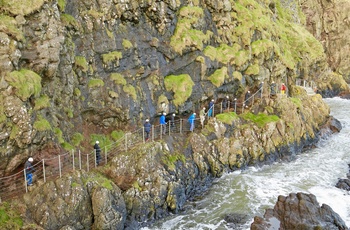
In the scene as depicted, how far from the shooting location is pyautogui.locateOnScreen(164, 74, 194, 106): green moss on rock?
3294 centimetres

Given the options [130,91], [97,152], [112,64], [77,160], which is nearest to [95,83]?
[112,64]

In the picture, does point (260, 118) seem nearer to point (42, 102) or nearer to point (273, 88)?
point (273, 88)

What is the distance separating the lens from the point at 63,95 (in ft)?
84.6

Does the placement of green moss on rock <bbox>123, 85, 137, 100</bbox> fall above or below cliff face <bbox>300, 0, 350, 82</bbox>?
below

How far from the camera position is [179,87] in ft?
109

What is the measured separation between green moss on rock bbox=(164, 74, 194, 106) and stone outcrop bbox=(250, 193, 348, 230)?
1404 centimetres

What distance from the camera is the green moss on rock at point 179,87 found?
32.9 m

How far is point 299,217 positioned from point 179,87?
54.6 ft

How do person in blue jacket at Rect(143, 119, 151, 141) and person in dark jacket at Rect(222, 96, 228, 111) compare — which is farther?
person in dark jacket at Rect(222, 96, 228, 111)

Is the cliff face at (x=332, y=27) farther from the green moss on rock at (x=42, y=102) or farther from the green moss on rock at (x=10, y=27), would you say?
the green moss on rock at (x=10, y=27)

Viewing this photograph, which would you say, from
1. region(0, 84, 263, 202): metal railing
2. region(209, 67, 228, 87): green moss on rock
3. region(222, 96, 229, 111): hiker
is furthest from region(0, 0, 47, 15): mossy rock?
region(222, 96, 229, 111): hiker

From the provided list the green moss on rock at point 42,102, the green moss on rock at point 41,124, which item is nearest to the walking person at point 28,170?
the green moss on rock at point 41,124

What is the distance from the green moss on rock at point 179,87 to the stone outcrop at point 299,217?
46.1 feet

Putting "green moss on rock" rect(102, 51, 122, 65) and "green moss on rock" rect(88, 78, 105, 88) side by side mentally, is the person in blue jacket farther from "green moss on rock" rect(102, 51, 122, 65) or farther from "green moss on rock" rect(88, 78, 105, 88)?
"green moss on rock" rect(102, 51, 122, 65)
